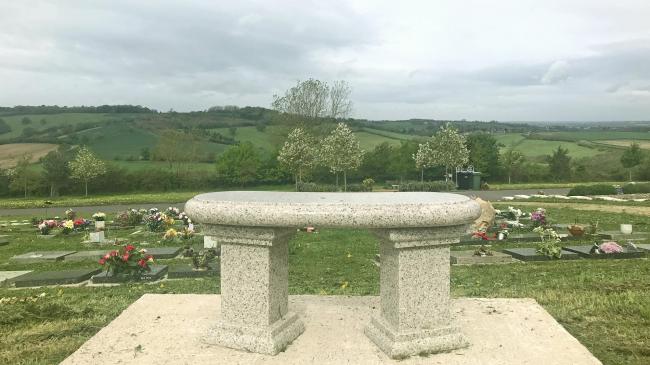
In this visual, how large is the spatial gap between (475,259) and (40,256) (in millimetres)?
10006

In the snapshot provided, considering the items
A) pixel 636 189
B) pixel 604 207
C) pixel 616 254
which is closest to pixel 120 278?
pixel 616 254

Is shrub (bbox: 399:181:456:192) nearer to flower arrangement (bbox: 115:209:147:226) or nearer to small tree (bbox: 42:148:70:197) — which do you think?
flower arrangement (bbox: 115:209:147:226)

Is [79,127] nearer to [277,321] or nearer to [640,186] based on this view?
[640,186]

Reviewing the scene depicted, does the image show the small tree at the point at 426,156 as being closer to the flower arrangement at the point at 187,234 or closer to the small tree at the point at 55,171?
the small tree at the point at 55,171

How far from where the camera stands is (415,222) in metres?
4.59

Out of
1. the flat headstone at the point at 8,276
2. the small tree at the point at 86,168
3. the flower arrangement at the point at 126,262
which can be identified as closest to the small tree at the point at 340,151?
the small tree at the point at 86,168

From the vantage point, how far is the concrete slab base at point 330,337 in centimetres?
473

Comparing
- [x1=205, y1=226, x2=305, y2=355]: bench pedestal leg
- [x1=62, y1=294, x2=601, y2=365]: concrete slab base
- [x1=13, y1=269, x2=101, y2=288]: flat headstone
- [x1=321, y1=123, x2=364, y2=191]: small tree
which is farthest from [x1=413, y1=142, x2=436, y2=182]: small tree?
[x1=205, y1=226, x2=305, y2=355]: bench pedestal leg

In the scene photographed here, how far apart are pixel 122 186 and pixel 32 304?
3524 centimetres

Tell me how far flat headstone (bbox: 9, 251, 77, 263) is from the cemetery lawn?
14.1 inches

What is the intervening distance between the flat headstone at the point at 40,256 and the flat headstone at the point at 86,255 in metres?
0.18

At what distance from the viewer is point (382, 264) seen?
17.2ft

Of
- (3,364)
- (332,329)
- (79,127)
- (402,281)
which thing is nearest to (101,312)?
(3,364)

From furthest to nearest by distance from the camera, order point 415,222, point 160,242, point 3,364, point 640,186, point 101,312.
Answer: point 640,186
point 160,242
point 101,312
point 3,364
point 415,222
